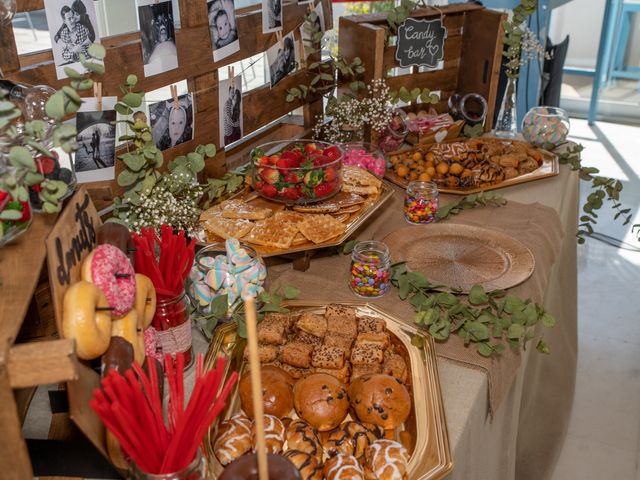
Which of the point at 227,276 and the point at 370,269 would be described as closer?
the point at 227,276

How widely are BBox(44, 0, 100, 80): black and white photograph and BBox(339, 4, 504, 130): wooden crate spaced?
1.02 m

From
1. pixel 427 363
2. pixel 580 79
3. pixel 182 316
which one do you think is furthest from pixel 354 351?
pixel 580 79

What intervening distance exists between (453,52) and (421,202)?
3.10ft

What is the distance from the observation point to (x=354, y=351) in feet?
3.93

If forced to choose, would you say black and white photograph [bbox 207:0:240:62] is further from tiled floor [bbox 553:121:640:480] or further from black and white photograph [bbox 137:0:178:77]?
tiled floor [bbox 553:121:640:480]

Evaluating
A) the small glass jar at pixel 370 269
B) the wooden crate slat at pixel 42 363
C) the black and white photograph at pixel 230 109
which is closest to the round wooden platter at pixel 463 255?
the small glass jar at pixel 370 269

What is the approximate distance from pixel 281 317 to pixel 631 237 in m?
2.97

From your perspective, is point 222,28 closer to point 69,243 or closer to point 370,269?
point 370,269

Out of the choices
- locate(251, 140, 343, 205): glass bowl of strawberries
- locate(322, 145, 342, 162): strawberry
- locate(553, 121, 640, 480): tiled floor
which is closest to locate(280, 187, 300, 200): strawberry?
locate(251, 140, 343, 205): glass bowl of strawberries

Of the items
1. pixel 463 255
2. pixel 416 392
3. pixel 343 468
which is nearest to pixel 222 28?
pixel 463 255

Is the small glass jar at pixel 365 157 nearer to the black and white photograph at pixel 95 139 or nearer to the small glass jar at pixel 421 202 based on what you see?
the small glass jar at pixel 421 202

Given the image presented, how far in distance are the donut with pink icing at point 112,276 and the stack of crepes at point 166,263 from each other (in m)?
0.14

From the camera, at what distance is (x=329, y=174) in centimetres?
169

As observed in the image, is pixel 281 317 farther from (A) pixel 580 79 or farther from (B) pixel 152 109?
(A) pixel 580 79
